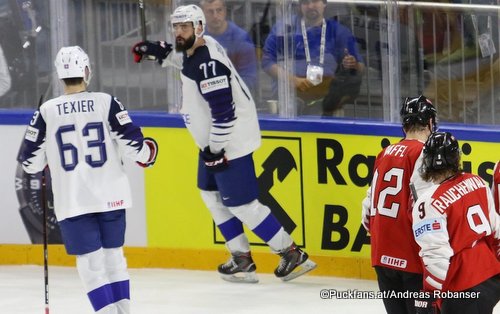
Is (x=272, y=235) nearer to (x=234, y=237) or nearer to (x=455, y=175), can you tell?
(x=234, y=237)

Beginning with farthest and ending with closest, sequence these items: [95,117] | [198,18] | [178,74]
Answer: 1. [178,74]
2. [198,18]
3. [95,117]

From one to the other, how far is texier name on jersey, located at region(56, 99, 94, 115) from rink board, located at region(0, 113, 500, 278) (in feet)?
5.78

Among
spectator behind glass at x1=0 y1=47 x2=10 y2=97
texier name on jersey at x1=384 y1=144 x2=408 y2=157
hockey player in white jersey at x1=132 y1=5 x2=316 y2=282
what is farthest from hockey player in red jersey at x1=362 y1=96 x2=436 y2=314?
spectator behind glass at x1=0 y1=47 x2=10 y2=97

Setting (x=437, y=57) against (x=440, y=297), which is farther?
(x=437, y=57)

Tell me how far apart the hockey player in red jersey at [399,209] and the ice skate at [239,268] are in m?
2.16

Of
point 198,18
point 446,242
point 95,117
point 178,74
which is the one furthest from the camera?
point 178,74

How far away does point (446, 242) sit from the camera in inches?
179

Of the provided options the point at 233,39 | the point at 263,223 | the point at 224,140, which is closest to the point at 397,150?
the point at 224,140

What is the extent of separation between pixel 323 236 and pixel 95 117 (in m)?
1.92

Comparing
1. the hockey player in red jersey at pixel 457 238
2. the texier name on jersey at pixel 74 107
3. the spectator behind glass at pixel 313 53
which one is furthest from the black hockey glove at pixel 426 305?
the spectator behind glass at pixel 313 53

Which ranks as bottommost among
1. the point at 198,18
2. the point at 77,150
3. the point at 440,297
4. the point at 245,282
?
the point at 245,282

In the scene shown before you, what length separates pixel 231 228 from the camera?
7.48 meters

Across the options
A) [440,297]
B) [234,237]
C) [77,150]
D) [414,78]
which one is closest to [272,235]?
[234,237]

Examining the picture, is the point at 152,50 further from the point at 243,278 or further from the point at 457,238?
the point at 457,238
